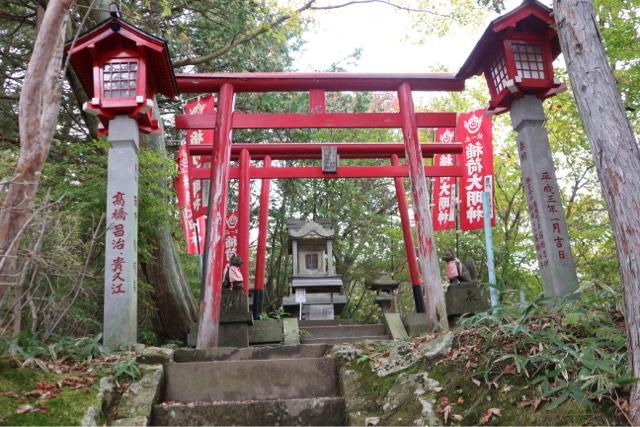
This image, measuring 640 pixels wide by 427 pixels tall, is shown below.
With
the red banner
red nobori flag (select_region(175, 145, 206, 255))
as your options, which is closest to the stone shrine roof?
the red banner

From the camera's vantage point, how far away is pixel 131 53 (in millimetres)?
6707

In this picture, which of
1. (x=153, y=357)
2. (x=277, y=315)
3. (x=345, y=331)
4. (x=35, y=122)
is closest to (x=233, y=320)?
(x=153, y=357)

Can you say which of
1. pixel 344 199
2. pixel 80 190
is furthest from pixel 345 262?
pixel 80 190

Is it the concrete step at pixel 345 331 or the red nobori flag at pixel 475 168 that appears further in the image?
the red nobori flag at pixel 475 168

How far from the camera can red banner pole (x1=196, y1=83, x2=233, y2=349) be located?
23.1 ft

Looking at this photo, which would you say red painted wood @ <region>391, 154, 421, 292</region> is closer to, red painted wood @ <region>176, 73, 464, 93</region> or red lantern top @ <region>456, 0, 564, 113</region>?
red painted wood @ <region>176, 73, 464, 93</region>

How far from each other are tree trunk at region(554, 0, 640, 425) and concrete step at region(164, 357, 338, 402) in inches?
107

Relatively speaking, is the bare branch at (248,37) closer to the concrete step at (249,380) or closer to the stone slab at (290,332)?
the stone slab at (290,332)

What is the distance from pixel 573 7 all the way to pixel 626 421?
291 centimetres

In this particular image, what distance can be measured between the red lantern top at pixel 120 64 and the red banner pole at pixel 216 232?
52.5 inches

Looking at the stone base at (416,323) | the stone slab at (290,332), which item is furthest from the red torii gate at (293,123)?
the stone slab at (290,332)

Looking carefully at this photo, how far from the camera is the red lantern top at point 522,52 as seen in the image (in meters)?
6.87

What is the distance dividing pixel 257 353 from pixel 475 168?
695 cm

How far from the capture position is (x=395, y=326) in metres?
9.08
